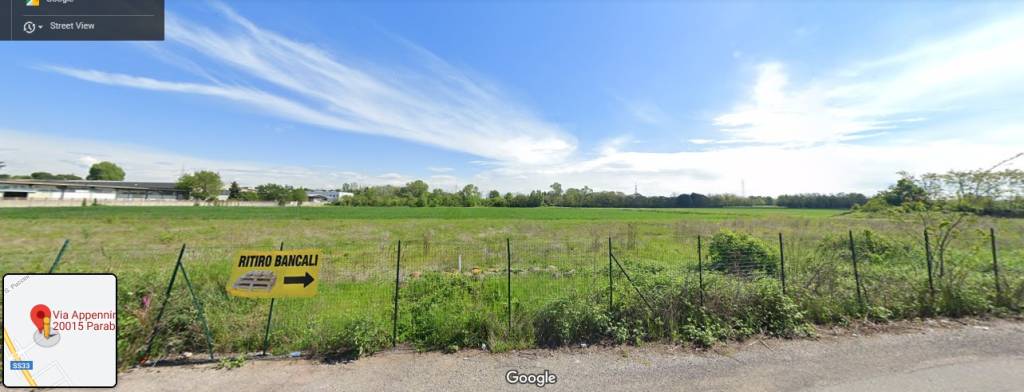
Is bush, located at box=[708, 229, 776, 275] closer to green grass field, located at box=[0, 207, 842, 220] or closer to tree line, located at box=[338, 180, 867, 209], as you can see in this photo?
green grass field, located at box=[0, 207, 842, 220]

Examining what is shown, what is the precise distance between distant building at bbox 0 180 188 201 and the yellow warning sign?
343 feet

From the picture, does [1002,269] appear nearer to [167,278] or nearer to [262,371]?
[262,371]

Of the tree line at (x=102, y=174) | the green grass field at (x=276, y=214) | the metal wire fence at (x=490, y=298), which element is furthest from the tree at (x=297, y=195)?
the metal wire fence at (x=490, y=298)

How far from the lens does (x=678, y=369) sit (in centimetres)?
424

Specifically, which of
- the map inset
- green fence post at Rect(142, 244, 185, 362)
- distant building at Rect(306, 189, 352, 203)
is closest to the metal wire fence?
green fence post at Rect(142, 244, 185, 362)

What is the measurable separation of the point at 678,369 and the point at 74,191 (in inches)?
4865

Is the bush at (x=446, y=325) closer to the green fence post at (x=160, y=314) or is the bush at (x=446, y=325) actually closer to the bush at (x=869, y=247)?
the green fence post at (x=160, y=314)

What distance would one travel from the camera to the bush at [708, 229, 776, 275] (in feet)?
26.6

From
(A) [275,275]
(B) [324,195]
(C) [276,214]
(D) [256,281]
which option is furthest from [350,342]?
(B) [324,195]

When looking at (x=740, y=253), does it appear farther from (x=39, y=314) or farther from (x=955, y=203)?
(x=39, y=314)

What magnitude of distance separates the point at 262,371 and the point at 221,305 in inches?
74.2

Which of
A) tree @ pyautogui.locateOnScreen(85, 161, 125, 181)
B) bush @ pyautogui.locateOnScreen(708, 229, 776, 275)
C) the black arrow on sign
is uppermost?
tree @ pyautogui.locateOnScreen(85, 161, 125, 181)

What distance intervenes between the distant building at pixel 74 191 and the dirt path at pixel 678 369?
106 meters

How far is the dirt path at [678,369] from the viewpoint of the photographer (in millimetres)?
3891
